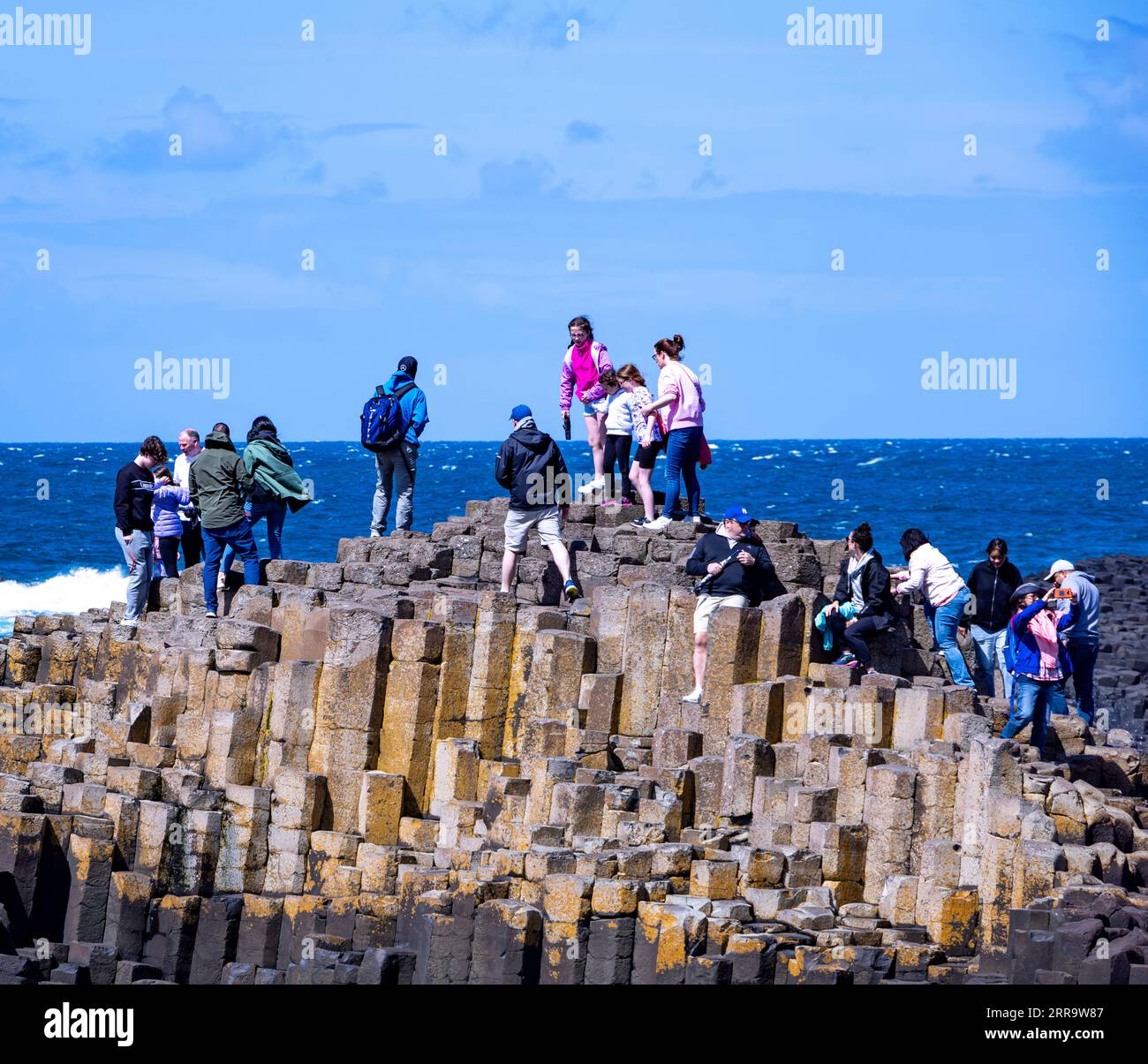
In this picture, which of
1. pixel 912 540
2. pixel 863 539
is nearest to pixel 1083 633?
pixel 912 540

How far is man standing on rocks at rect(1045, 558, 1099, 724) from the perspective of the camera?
22.0 metres

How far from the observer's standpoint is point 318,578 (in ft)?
78.9

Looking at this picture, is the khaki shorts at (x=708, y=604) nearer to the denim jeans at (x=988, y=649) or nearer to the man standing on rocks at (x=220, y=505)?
the denim jeans at (x=988, y=649)

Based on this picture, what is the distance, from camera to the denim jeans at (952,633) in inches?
859

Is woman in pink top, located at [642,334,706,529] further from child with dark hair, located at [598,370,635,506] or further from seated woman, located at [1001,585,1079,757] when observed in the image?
seated woman, located at [1001,585,1079,757]

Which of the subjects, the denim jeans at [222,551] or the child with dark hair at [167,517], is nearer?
A: the denim jeans at [222,551]

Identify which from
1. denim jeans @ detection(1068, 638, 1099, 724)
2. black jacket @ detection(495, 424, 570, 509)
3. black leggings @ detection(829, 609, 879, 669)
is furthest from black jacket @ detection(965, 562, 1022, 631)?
black jacket @ detection(495, 424, 570, 509)

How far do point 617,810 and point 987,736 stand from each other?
3.57 meters

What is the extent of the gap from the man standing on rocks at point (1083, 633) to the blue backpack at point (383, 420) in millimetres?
8024

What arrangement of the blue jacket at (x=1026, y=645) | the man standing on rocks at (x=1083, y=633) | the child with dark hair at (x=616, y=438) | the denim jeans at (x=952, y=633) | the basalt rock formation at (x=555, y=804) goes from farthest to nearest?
the child with dark hair at (x=616, y=438) < the man standing on rocks at (x=1083, y=633) < the denim jeans at (x=952, y=633) < the blue jacket at (x=1026, y=645) < the basalt rock formation at (x=555, y=804)

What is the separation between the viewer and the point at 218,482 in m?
22.6

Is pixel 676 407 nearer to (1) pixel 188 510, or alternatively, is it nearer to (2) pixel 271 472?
(2) pixel 271 472

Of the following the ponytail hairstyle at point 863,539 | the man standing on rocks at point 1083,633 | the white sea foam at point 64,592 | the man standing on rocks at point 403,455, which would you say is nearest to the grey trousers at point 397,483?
the man standing on rocks at point 403,455

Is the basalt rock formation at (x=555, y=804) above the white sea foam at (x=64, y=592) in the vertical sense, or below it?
below
